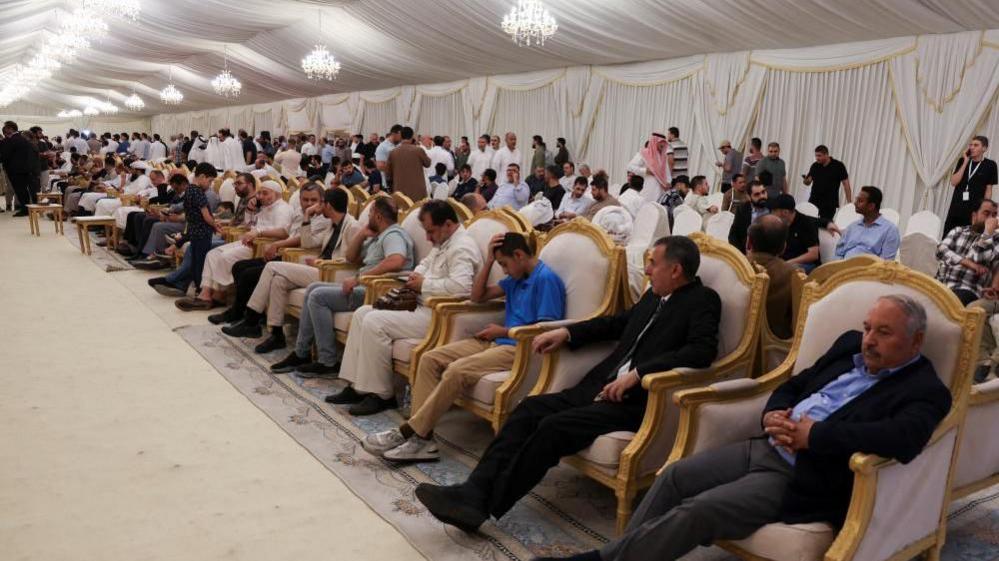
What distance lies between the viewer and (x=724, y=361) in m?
2.81

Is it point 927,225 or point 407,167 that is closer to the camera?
point 927,225

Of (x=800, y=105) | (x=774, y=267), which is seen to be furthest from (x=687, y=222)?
(x=774, y=267)

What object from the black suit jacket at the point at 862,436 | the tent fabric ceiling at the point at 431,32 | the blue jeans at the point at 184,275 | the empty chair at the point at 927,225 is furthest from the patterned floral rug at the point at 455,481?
the tent fabric ceiling at the point at 431,32

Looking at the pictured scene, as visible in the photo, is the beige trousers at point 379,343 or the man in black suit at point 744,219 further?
the man in black suit at point 744,219

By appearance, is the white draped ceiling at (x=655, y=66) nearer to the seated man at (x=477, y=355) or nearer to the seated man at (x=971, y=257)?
the seated man at (x=971, y=257)

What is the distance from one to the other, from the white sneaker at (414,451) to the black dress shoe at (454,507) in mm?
593

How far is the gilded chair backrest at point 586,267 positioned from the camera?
3.46 metres

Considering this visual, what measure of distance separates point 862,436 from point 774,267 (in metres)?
1.40

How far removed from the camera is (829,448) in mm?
2082

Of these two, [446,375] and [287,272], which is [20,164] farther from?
[446,375]

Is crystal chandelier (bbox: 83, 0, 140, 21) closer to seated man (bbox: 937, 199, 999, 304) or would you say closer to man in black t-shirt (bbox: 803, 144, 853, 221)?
man in black t-shirt (bbox: 803, 144, 853, 221)

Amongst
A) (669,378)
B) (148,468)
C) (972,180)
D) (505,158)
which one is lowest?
(148,468)

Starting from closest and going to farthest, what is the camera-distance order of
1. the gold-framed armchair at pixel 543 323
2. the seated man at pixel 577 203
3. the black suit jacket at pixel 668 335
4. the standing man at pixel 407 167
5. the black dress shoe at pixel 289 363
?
the black suit jacket at pixel 668 335, the gold-framed armchair at pixel 543 323, the black dress shoe at pixel 289 363, the seated man at pixel 577 203, the standing man at pixel 407 167

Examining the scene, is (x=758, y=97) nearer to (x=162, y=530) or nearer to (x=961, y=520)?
(x=961, y=520)
